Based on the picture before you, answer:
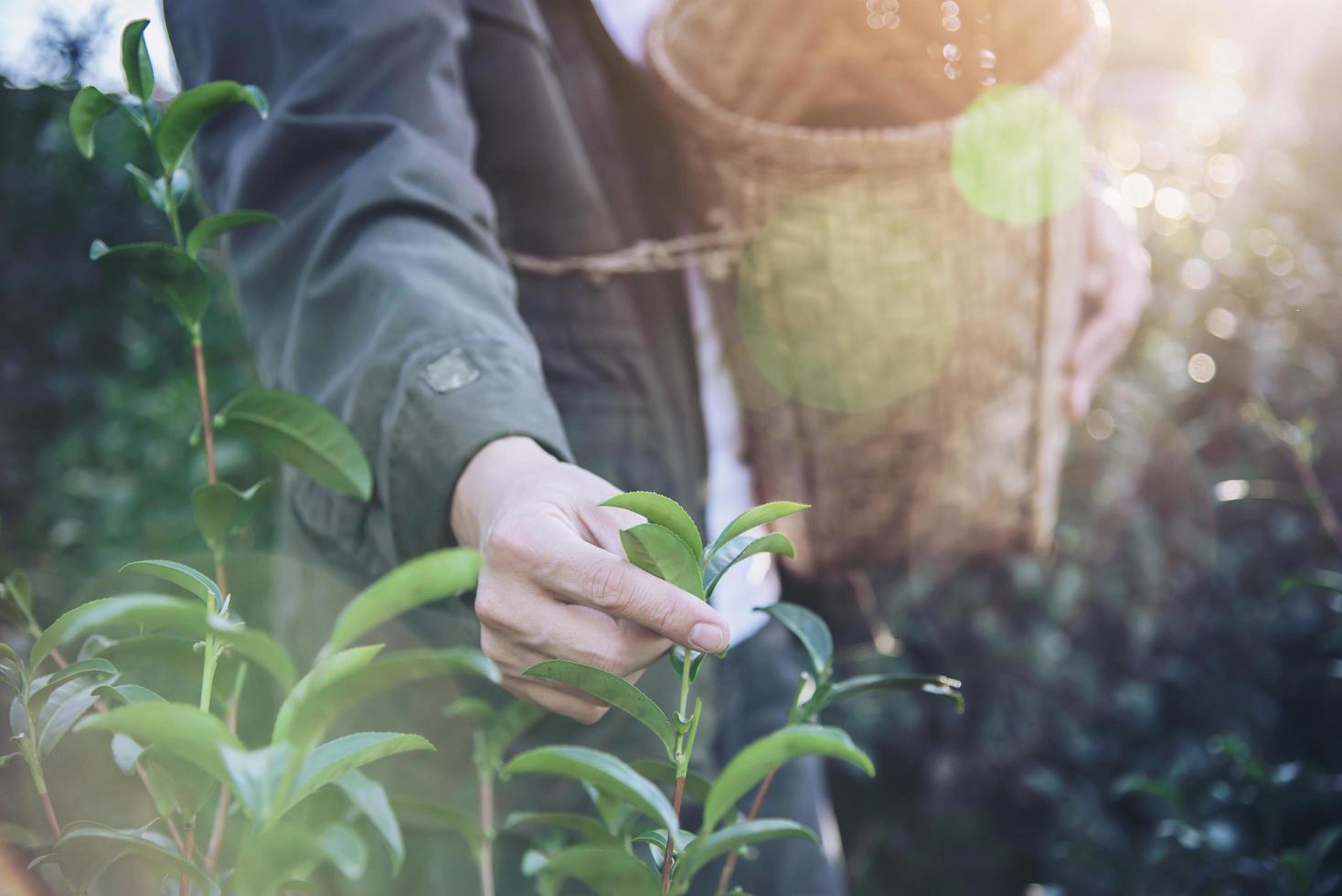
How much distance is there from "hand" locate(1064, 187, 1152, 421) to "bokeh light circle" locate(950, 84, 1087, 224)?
33cm

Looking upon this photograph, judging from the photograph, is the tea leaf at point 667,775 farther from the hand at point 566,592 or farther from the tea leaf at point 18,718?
the tea leaf at point 18,718

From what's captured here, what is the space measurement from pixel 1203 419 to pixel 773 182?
1.30 meters

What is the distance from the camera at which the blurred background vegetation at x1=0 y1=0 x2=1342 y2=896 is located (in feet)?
6.03

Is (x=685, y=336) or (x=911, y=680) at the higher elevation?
(x=911, y=680)

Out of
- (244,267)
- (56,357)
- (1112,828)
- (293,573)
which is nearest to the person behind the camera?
(244,267)

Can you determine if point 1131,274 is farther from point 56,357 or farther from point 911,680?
point 56,357

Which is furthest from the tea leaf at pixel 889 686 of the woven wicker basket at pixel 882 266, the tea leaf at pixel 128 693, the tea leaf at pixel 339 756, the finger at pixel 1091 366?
the finger at pixel 1091 366

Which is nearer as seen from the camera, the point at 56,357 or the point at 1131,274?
the point at 1131,274

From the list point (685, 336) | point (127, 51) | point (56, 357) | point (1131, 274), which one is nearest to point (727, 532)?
point (127, 51)

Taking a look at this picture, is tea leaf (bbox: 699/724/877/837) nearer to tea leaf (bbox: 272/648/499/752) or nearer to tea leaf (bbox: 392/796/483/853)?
tea leaf (bbox: 272/648/499/752)

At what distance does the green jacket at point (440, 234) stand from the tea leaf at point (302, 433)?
8 cm

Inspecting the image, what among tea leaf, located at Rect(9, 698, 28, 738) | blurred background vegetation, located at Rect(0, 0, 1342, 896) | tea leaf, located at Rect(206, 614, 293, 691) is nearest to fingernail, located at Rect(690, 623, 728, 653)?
tea leaf, located at Rect(206, 614, 293, 691)

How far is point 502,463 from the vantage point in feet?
2.20

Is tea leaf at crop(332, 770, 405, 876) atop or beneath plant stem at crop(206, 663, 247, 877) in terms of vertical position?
atop
